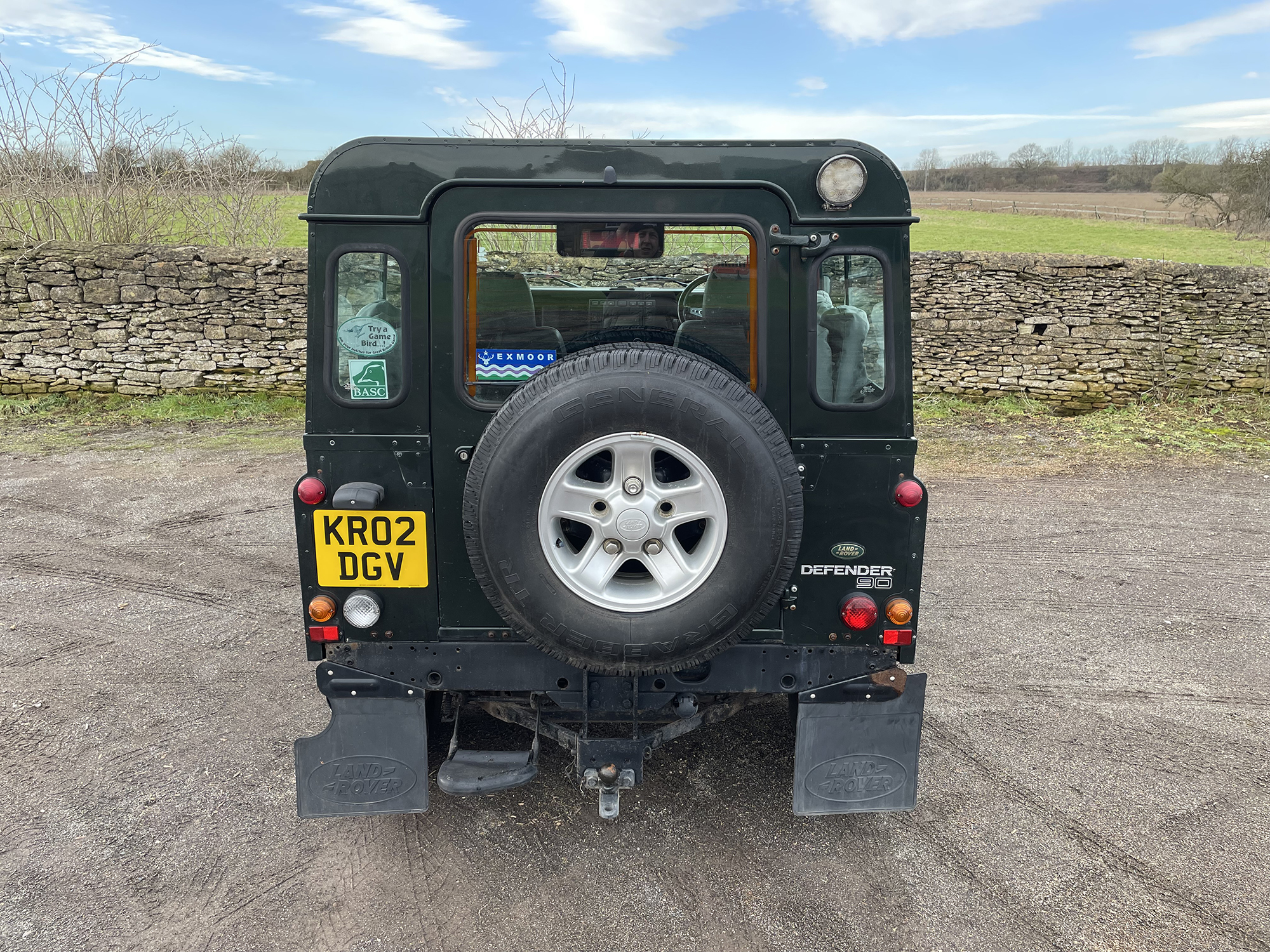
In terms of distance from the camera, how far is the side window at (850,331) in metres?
2.75

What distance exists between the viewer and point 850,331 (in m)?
2.81

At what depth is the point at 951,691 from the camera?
4309mm

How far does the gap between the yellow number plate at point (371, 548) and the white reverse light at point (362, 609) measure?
0.13 ft

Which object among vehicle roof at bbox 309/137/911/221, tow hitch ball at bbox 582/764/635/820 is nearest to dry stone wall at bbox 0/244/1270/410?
vehicle roof at bbox 309/137/911/221

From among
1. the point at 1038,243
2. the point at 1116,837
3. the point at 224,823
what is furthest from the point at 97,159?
the point at 1038,243

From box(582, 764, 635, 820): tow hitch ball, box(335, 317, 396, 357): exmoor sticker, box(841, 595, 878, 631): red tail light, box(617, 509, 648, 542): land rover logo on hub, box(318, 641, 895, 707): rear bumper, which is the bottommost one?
box(582, 764, 635, 820): tow hitch ball

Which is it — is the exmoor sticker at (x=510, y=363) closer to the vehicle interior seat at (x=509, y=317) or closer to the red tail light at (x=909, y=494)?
the vehicle interior seat at (x=509, y=317)

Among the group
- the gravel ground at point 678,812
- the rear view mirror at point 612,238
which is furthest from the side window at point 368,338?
the gravel ground at point 678,812

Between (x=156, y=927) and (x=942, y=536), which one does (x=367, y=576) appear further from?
(x=942, y=536)

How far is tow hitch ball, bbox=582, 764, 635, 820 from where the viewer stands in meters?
2.95

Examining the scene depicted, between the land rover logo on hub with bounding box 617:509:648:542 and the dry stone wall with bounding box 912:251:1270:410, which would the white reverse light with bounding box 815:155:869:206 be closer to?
the land rover logo on hub with bounding box 617:509:648:542

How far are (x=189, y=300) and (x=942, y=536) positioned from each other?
9.62 metres

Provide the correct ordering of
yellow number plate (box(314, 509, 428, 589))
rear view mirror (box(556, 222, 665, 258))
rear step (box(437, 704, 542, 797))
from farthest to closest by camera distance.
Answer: rear step (box(437, 704, 542, 797)), yellow number plate (box(314, 509, 428, 589)), rear view mirror (box(556, 222, 665, 258))

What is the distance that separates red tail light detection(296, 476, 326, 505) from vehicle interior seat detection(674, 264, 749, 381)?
1309 mm
